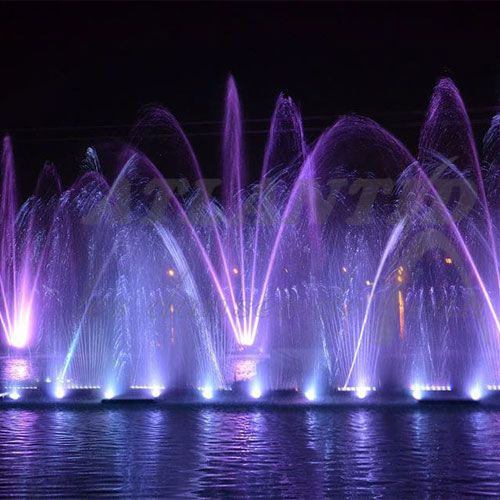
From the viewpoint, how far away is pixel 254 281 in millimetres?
23812

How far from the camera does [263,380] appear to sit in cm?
1677

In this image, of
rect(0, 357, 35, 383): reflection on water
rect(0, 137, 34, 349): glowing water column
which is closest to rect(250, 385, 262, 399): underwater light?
rect(0, 357, 35, 383): reflection on water

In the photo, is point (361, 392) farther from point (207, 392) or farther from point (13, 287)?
point (13, 287)

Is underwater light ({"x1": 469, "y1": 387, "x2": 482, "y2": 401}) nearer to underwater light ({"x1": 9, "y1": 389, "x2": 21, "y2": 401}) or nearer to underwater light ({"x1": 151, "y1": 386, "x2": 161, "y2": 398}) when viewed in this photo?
underwater light ({"x1": 151, "y1": 386, "x2": 161, "y2": 398})

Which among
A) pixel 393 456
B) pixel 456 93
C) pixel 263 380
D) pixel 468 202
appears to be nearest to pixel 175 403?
pixel 263 380

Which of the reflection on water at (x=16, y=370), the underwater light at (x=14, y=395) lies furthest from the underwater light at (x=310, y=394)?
the reflection on water at (x=16, y=370)

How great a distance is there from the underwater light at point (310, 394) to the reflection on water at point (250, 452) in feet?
3.02

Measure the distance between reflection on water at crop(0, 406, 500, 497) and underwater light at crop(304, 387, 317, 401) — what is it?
3.02 ft

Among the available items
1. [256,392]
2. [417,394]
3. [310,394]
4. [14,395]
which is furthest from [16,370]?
[417,394]

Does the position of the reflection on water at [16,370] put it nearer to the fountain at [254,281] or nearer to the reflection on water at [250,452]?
the fountain at [254,281]

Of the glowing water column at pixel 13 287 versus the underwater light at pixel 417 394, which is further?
the glowing water column at pixel 13 287

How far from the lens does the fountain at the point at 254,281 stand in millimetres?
17578

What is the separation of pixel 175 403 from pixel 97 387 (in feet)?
8.34

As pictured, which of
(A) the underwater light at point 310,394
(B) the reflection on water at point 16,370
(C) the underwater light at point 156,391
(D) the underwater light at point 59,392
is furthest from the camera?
(B) the reflection on water at point 16,370
